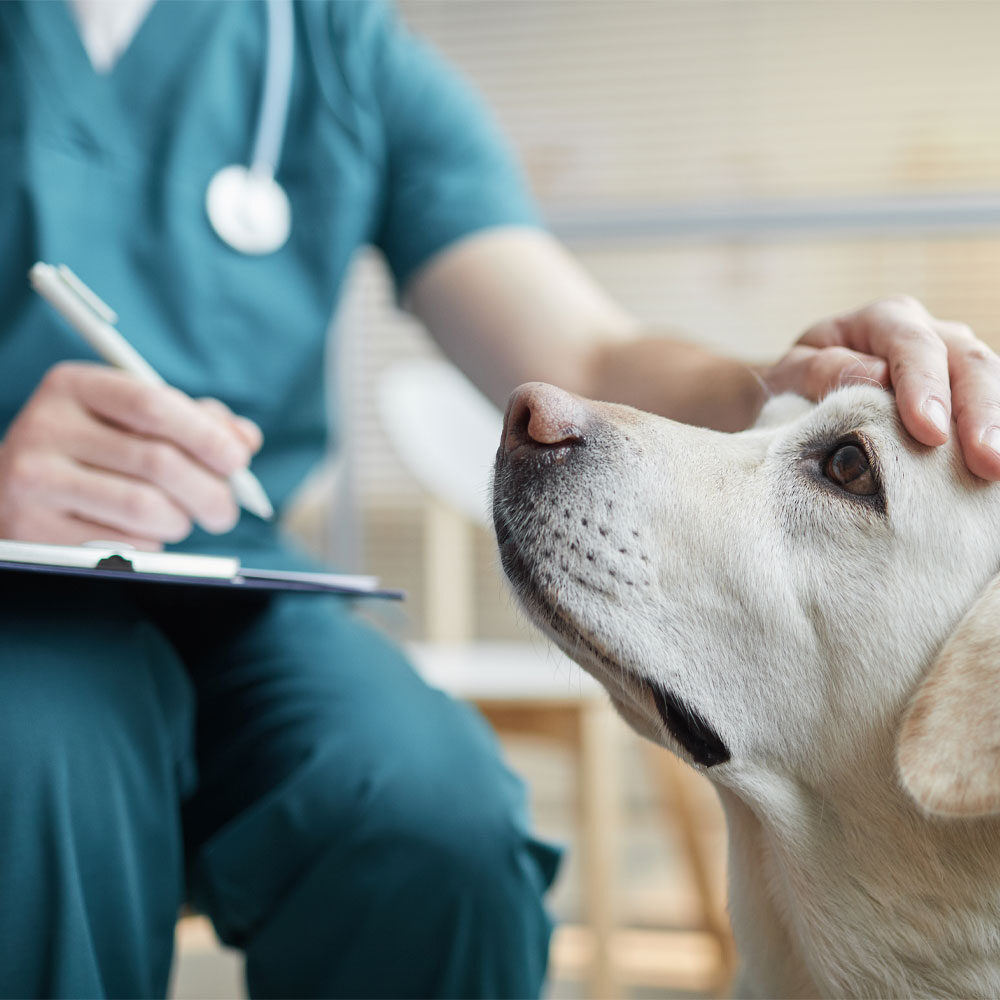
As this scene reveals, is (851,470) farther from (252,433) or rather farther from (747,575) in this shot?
(252,433)

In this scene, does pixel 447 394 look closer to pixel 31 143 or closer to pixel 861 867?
pixel 31 143

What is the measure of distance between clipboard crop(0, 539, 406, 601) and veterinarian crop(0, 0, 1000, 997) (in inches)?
3.1

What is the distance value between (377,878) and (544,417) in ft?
1.25

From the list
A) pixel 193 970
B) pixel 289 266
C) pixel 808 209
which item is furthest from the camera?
pixel 193 970

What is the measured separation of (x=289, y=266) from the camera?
1.10 metres

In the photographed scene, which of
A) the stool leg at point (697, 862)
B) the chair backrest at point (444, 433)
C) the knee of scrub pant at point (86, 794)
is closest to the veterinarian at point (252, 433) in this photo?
the knee of scrub pant at point (86, 794)

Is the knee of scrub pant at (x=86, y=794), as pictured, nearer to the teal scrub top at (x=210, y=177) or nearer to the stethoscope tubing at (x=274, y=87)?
the teal scrub top at (x=210, y=177)

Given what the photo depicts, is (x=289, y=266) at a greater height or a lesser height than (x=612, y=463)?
greater

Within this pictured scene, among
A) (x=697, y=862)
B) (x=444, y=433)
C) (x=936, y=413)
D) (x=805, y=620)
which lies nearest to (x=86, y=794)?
(x=805, y=620)

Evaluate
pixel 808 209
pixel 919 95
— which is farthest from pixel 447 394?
pixel 919 95

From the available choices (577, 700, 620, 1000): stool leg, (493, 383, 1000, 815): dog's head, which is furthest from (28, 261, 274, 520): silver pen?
(577, 700, 620, 1000): stool leg

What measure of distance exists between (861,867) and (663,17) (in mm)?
3025

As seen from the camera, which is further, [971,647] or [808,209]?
[808,209]

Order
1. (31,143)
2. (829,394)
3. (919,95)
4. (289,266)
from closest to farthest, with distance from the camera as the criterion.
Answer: (829,394) < (31,143) < (289,266) < (919,95)
